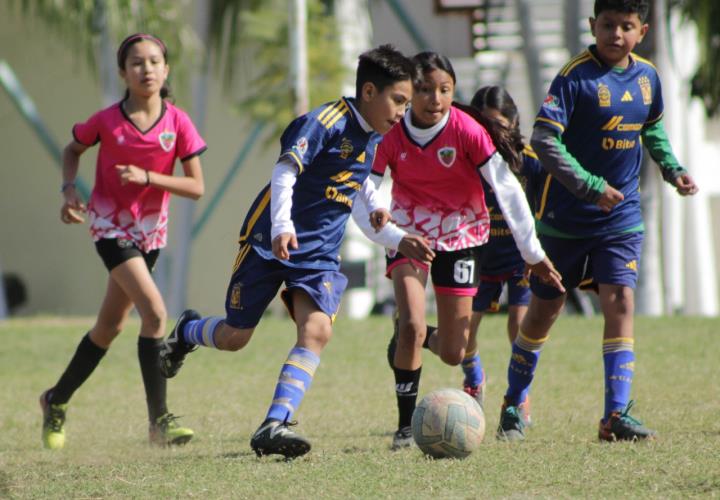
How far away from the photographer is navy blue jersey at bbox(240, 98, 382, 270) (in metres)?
6.21

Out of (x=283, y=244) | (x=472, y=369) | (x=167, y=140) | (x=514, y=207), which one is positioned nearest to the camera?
(x=283, y=244)

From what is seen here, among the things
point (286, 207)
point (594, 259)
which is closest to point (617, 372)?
point (594, 259)

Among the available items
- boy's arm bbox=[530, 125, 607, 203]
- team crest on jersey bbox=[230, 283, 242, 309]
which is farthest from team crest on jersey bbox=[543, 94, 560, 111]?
team crest on jersey bbox=[230, 283, 242, 309]

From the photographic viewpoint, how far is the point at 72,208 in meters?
7.30

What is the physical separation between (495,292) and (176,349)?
7.56 ft

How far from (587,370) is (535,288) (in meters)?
3.21

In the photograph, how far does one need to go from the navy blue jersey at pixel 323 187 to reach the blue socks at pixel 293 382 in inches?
16.9

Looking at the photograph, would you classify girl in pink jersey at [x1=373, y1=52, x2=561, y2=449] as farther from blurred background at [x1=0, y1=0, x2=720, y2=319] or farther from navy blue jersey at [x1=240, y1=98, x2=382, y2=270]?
blurred background at [x1=0, y1=0, x2=720, y2=319]

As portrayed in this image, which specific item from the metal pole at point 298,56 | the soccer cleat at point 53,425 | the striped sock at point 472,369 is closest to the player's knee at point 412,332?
the striped sock at point 472,369

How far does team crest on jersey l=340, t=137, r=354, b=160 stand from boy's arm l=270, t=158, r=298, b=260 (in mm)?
324

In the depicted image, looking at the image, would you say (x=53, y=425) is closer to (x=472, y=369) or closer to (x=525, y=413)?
(x=472, y=369)

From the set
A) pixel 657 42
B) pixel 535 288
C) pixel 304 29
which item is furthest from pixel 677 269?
pixel 535 288

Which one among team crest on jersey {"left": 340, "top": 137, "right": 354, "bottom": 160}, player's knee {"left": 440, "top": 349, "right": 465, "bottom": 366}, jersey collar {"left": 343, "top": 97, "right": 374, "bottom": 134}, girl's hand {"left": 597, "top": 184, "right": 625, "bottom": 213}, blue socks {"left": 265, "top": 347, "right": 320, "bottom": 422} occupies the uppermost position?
jersey collar {"left": 343, "top": 97, "right": 374, "bottom": 134}

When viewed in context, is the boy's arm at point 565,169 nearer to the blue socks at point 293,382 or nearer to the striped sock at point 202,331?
the blue socks at point 293,382
